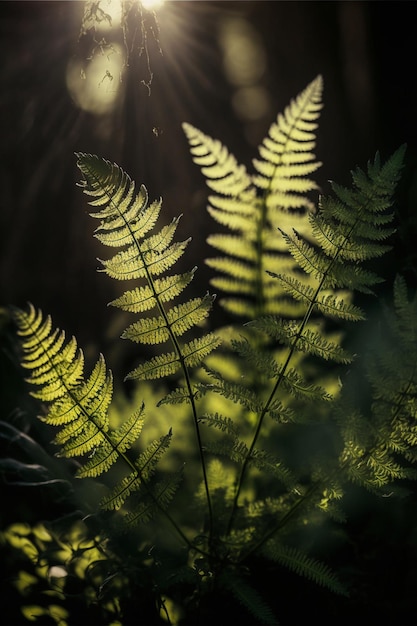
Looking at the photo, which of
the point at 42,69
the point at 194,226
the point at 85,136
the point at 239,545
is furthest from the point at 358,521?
the point at 42,69

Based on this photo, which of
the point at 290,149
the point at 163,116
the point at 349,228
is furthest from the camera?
the point at 163,116

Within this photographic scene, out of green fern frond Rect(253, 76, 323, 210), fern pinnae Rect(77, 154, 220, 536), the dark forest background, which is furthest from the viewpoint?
the dark forest background

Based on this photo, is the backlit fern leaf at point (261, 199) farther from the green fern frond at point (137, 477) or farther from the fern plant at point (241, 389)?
the green fern frond at point (137, 477)

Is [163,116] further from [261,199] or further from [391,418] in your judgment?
[391,418]

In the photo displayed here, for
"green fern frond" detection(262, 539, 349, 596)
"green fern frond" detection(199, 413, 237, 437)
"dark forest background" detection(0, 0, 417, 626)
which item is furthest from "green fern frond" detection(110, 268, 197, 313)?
"dark forest background" detection(0, 0, 417, 626)

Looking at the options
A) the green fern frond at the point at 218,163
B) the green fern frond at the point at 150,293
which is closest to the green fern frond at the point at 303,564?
the green fern frond at the point at 150,293

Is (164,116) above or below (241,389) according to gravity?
above

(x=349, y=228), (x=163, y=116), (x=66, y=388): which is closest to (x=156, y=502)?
(x=66, y=388)

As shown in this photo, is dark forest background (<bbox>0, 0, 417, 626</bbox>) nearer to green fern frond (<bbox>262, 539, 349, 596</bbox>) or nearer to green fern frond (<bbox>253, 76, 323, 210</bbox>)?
green fern frond (<bbox>253, 76, 323, 210</bbox>)
